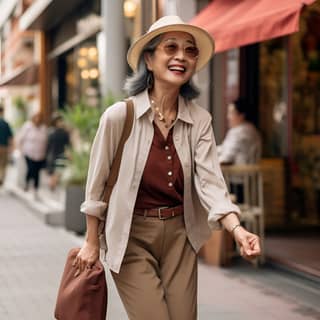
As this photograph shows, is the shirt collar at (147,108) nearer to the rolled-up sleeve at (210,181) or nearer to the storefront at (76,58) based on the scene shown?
the rolled-up sleeve at (210,181)

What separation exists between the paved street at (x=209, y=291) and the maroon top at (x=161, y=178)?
2.92 metres

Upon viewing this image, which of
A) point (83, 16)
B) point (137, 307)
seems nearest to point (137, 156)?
point (137, 307)

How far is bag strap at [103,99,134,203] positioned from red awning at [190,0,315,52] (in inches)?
123

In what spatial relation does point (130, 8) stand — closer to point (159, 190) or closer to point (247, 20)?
point (247, 20)

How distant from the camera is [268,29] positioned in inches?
291

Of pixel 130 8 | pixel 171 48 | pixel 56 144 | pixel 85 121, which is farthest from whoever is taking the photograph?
pixel 56 144

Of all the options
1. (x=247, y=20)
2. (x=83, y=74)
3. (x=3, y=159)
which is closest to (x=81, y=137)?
(x=247, y=20)

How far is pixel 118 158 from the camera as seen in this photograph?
4.09 m

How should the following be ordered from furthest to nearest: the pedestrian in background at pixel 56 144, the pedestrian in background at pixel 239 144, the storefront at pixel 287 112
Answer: the pedestrian in background at pixel 56 144, the storefront at pixel 287 112, the pedestrian in background at pixel 239 144

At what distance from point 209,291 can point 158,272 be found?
3.93 metres

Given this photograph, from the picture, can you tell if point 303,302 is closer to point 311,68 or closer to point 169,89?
point 169,89

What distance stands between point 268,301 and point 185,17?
167 inches

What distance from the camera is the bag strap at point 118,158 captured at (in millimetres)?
4090

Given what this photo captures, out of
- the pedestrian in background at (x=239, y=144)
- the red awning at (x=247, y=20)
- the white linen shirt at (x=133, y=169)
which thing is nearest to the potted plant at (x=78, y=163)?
the pedestrian in background at (x=239, y=144)
